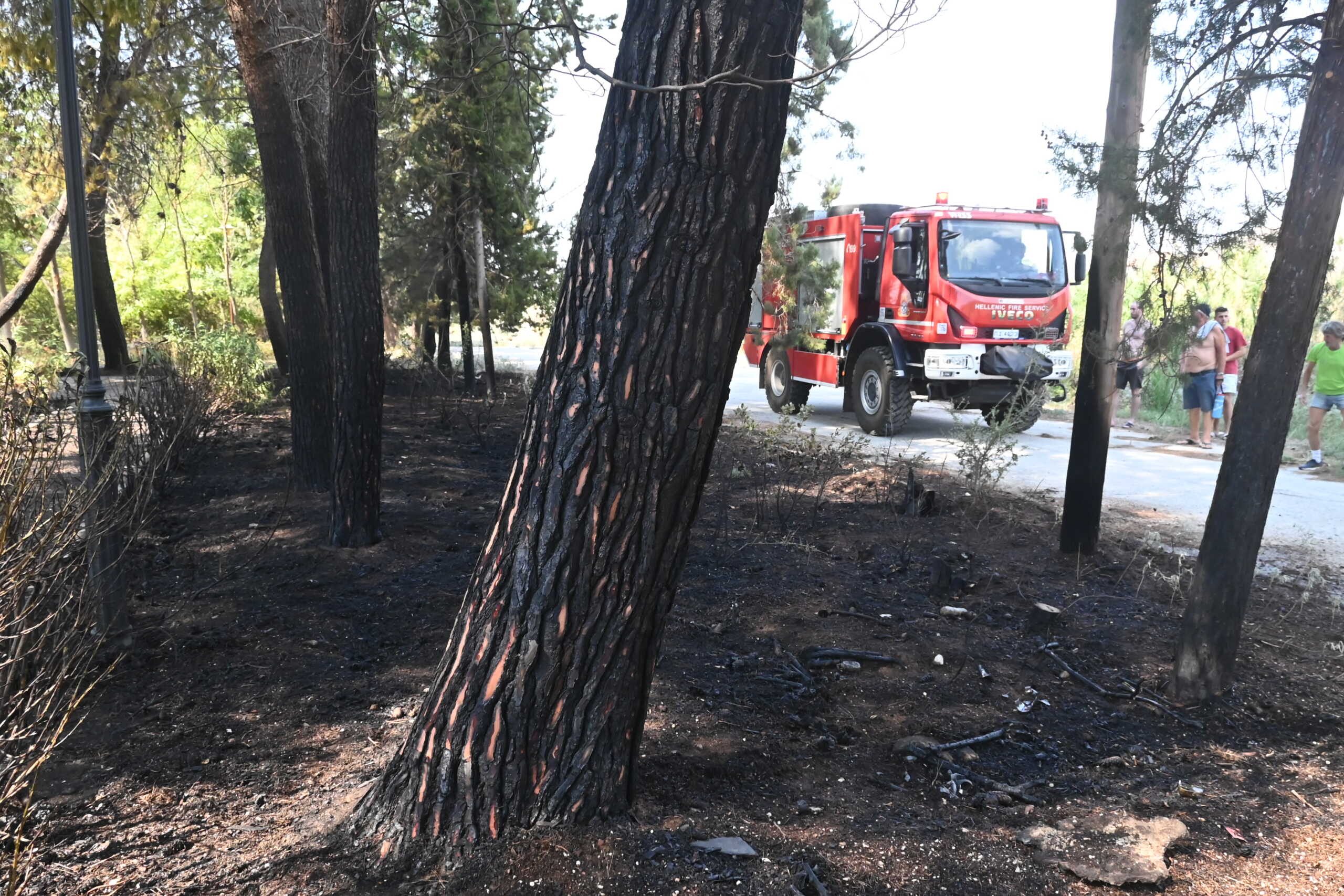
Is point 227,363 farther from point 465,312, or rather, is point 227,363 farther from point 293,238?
point 293,238

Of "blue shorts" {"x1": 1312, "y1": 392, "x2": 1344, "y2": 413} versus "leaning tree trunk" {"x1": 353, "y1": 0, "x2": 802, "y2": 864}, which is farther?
"blue shorts" {"x1": 1312, "y1": 392, "x2": 1344, "y2": 413}

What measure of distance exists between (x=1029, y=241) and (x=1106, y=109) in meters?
6.81

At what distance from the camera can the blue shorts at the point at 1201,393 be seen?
11242 mm

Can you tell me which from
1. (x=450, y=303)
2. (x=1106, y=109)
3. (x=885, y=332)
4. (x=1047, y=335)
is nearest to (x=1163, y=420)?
(x=1047, y=335)

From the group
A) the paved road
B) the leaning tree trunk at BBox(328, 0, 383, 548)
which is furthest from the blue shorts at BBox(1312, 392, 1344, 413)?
the leaning tree trunk at BBox(328, 0, 383, 548)

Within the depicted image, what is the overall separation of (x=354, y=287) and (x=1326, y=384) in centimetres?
996

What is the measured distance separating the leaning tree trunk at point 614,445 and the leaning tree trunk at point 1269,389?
2.47 metres

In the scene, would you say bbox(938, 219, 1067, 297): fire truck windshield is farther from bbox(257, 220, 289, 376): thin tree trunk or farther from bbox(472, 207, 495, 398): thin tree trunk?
bbox(257, 220, 289, 376): thin tree trunk

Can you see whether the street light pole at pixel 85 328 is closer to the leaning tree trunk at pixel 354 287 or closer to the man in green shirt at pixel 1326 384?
the leaning tree trunk at pixel 354 287

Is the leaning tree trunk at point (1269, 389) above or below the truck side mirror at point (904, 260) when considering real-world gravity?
below

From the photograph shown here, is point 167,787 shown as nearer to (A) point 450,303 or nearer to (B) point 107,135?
(B) point 107,135

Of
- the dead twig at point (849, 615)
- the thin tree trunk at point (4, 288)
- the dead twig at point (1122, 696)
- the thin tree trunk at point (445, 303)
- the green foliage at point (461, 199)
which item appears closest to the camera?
the dead twig at point (1122, 696)

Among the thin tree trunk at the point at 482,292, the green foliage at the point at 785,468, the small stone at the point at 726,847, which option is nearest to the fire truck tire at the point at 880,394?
the green foliage at the point at 785,468

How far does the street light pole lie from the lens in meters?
3.65
